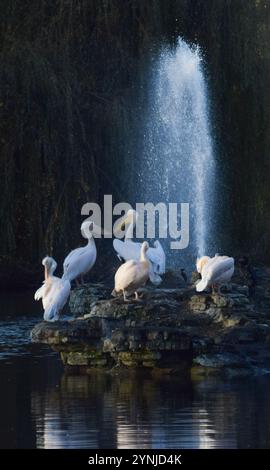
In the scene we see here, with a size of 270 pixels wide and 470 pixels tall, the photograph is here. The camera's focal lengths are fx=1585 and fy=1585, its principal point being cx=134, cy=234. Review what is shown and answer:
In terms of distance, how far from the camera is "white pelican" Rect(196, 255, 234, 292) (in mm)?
15078

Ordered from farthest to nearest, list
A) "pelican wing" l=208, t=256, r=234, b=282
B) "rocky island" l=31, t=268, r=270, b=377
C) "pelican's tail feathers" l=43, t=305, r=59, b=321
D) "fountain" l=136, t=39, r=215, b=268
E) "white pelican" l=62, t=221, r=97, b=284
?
"fountain" l=136, t=39, r=215, b=268 < "white pelican" l=62, t=221, r=97, b=284 < "pelican's tail feathers" l=43, t=305, r=59, b=321 < "pelican wing" l=208, t=256, r=234, b=282 < "rocky island" l=31, t=268, r=270, b=377

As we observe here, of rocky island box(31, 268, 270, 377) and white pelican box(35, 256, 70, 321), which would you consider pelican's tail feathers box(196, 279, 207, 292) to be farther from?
white pelican box(35, 256, 70, 321)

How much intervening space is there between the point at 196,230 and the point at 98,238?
146 centimetres

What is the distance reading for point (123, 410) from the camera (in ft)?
41.3

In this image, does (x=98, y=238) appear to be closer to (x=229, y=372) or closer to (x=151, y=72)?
(x=151, y=72)

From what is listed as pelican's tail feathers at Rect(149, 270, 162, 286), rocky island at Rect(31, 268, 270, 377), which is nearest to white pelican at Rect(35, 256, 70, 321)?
rocky island at Rect(31, 268, 270, 377)

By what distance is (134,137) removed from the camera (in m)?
22.0

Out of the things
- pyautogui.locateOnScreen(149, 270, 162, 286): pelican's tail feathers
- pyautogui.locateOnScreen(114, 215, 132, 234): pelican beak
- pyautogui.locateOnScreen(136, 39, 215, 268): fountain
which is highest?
pyautogui.locateOnScreen(136, 39, 215, 268): fountain

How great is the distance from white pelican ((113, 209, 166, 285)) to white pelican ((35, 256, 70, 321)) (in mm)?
889

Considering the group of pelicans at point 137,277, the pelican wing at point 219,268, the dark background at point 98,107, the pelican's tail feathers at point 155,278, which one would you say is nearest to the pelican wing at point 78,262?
the group of pelicans at point 137,277

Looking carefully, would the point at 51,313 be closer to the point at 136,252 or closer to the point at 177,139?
the point at 136,252

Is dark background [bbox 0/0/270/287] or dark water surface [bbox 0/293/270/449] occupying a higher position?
dark background [bbox 0/0/270/287]

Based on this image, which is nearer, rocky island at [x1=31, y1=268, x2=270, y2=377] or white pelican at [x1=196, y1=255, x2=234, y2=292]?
rocky island at [x1=31, y1=268, x2=270, y2=377]

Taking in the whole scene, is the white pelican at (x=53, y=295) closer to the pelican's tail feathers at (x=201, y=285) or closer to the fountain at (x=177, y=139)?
the pelican's tail feathers at (x=201, y=285)
